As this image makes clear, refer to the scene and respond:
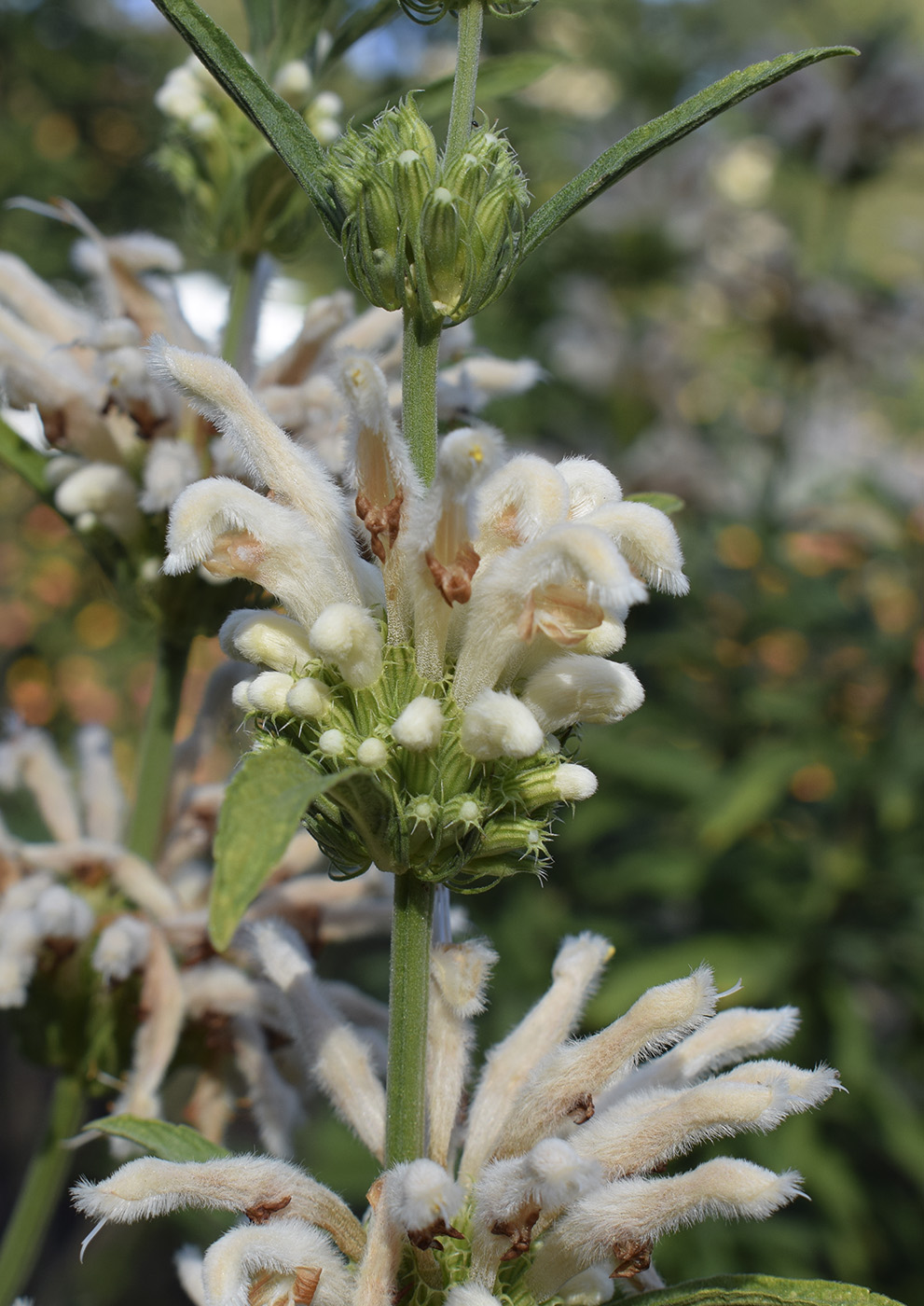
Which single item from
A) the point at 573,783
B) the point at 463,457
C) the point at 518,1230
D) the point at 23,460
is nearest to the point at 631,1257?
the point at 518,1230

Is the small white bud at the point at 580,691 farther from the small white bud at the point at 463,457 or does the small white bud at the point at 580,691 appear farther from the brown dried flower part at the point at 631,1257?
the brown dried flower part at the point at 631,1257

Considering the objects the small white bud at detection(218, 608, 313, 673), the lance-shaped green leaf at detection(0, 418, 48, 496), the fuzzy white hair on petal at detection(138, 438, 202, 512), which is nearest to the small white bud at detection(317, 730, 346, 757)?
the small white bud at detection(218, 608, 313, 673)

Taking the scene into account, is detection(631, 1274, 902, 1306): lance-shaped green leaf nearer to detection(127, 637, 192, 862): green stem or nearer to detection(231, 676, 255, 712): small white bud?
detection(231, 676, 255, 712): small white bud

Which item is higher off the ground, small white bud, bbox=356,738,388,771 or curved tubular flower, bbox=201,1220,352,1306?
small white bud, bbox=356,738,388,771

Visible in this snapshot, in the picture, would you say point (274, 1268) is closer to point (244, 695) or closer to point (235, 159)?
point (244, 695)

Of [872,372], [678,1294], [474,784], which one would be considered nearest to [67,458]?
[474,784]

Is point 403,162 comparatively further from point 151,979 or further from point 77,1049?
point 77,1049

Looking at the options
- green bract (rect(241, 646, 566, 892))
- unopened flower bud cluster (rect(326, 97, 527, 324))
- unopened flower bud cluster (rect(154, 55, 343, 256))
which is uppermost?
unopened flower bud cluster (rect(154, 55, 343, 256))
